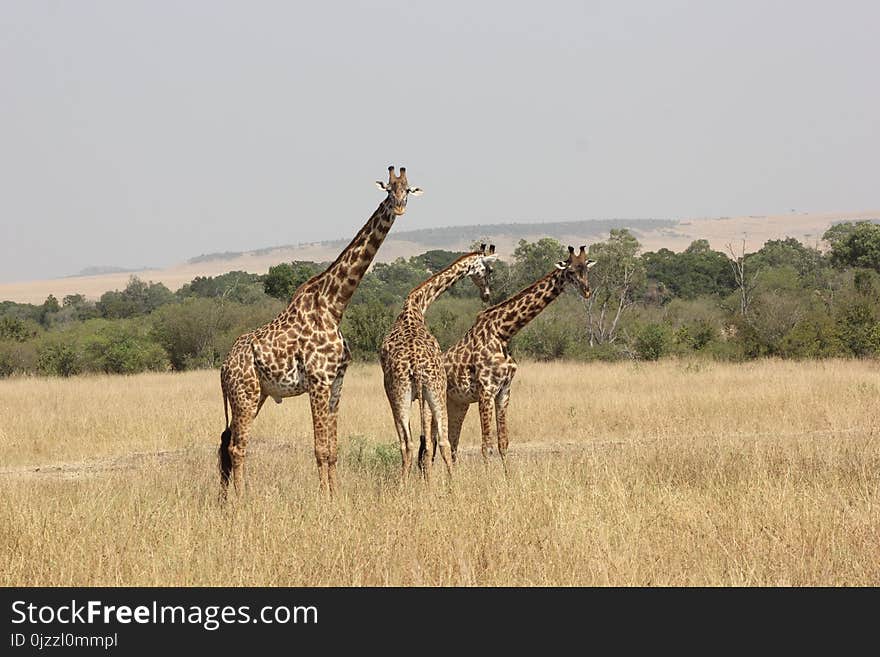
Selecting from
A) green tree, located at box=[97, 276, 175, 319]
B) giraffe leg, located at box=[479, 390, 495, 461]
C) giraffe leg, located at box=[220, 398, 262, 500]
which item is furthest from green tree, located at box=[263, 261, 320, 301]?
giraffe leg, located at box=[220, 398, 262, 500]

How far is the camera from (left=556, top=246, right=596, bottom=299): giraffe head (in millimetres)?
10031

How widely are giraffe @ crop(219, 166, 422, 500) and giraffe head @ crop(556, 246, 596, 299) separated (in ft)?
8.47

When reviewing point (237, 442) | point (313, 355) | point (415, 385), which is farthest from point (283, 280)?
point (313, 355)

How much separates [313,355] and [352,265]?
854 millimetres

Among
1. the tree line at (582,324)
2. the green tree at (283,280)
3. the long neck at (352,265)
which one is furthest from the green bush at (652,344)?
the long neck at (352,265)

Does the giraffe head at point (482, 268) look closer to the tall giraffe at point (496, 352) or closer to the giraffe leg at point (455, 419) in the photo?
the tall giraffe at point (496, 352)

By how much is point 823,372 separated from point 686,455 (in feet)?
33.1

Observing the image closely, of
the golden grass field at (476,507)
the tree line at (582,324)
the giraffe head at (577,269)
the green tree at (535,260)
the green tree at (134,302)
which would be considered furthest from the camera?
the green tree at (134,302)

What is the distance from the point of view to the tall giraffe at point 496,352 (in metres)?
9.94

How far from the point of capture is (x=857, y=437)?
11.2 m

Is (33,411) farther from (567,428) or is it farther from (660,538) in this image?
(660,538)

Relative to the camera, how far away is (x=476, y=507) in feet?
24.2

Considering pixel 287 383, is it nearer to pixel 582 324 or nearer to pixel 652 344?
pixel 652 344

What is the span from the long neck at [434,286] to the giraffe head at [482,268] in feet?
0.31
